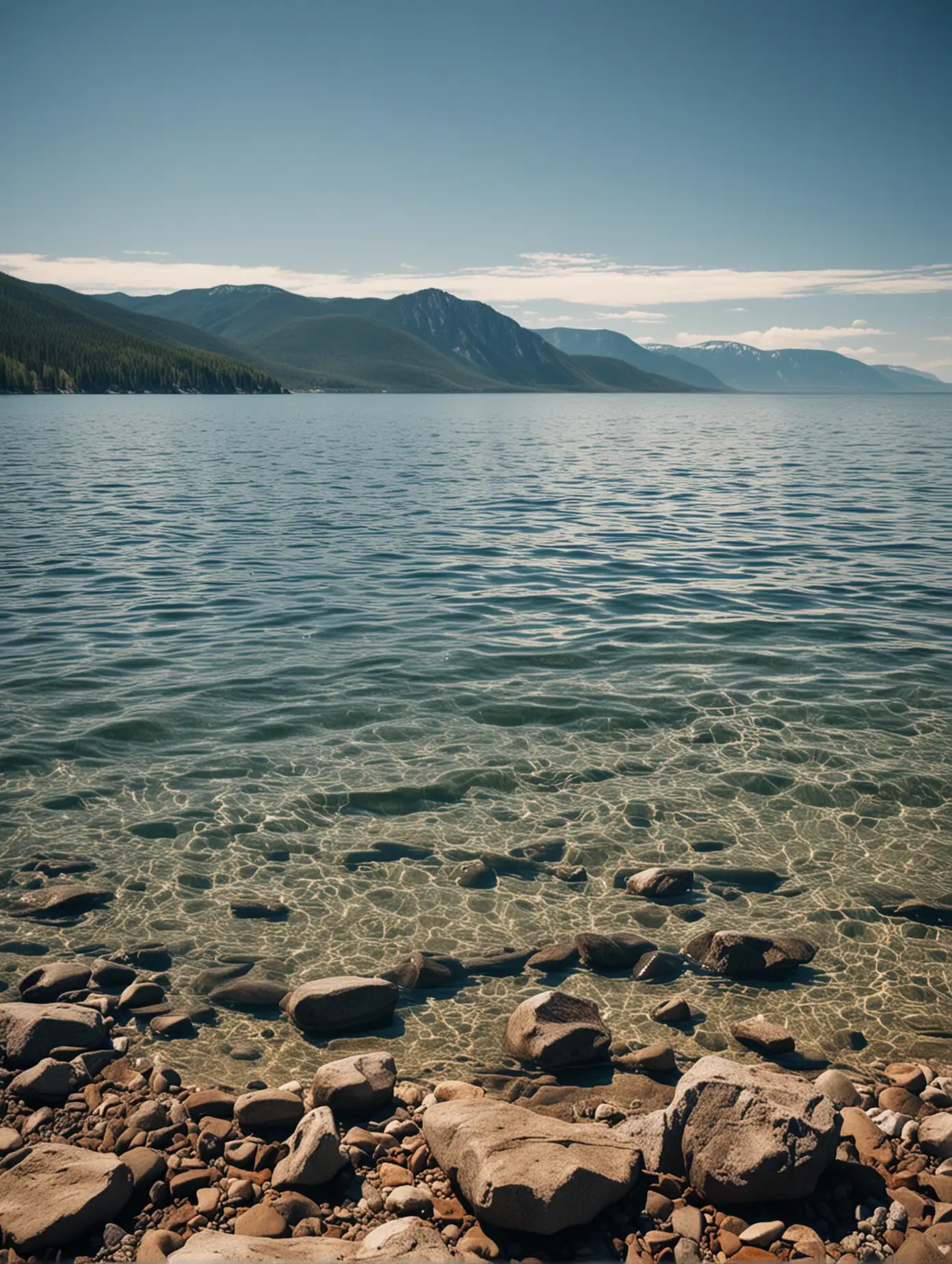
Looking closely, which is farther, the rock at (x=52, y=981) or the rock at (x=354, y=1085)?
the rock at (x=52, y=981)

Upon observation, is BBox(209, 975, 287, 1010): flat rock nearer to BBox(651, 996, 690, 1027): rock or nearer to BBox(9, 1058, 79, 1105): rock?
BBox(9, 1058, 79, 1105): rock

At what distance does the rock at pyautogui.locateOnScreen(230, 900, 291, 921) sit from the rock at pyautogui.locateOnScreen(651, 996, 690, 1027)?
4.86 meters

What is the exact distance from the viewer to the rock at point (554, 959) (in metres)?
10.1

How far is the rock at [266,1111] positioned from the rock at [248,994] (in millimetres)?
2039

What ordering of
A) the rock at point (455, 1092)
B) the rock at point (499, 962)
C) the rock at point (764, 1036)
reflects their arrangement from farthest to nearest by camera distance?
1. the rock at point (499, 962)
2. the rock at point (764, 1036)
3. the rock at point (455, 1092)

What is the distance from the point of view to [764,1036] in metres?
8.66

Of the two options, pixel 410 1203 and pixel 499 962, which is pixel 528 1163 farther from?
pixel 499 962

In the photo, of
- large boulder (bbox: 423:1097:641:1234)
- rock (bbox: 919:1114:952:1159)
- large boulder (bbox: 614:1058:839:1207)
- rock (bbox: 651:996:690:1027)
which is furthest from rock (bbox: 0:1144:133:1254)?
rock (bbox: 919:1114:952:1159)

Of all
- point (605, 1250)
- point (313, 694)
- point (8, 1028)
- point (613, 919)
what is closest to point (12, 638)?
point (313, 694)

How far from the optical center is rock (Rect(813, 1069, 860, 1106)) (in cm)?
769

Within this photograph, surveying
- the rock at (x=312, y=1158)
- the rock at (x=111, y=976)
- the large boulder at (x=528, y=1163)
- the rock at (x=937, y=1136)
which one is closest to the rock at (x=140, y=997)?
the rock at (x=111, y=976)

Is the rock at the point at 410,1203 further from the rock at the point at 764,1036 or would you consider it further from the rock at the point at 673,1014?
the rock at the point at 764,1036

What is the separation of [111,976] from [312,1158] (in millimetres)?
4161

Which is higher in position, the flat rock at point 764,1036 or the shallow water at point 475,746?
the shallow water at point 475,746
